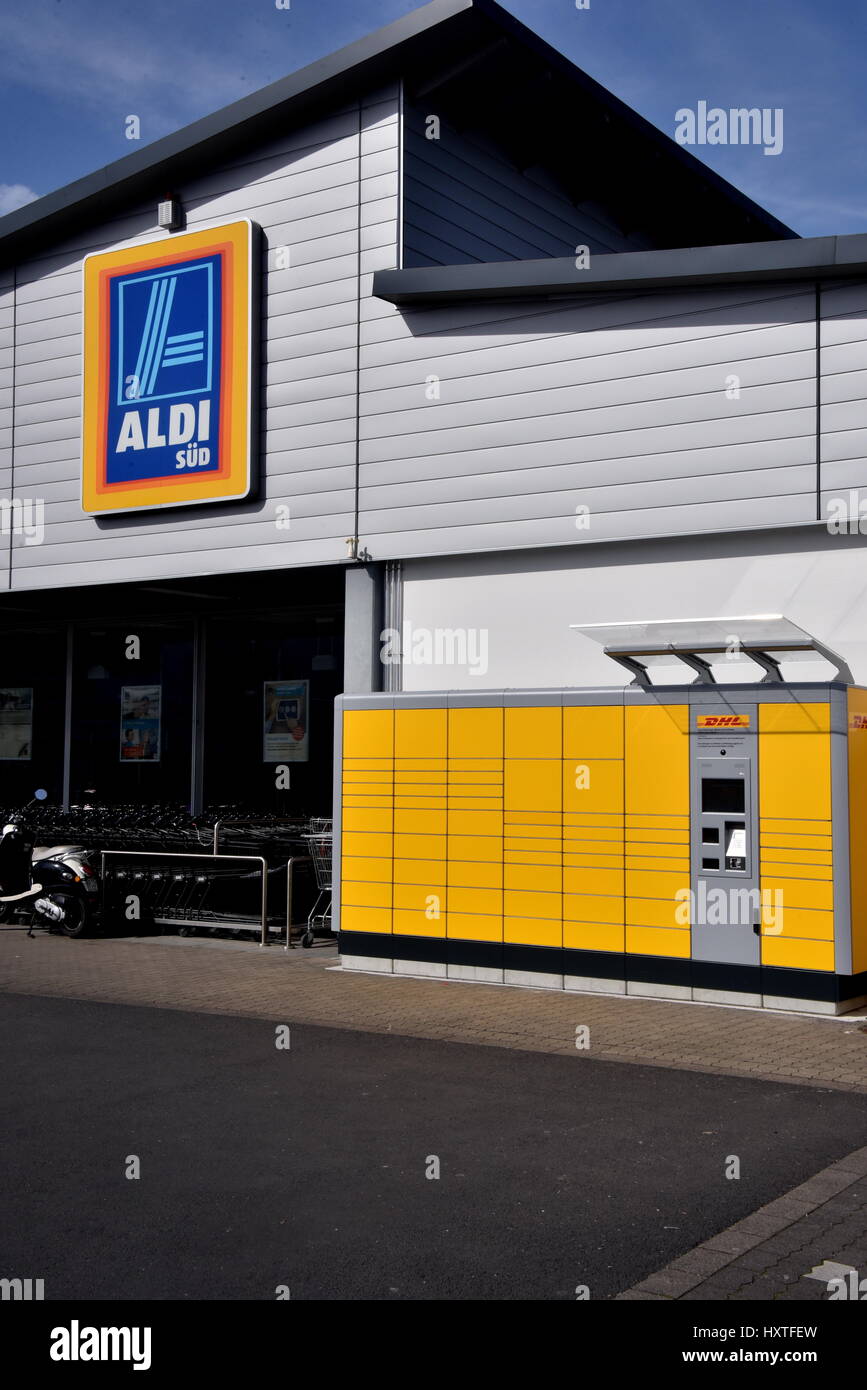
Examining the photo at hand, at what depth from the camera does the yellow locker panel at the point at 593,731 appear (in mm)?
11125

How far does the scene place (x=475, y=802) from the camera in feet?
38.9

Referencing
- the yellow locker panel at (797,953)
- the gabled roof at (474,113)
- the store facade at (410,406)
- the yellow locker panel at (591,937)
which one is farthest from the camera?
the gabled roof at (474,113)

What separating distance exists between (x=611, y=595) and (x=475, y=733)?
239 cm

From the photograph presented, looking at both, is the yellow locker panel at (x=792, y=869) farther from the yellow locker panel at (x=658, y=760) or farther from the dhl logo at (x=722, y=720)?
the dhl logo at (x=722, y=720)

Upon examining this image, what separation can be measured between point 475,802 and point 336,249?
282 inches

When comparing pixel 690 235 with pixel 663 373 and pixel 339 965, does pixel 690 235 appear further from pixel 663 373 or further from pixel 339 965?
pixel 339 965

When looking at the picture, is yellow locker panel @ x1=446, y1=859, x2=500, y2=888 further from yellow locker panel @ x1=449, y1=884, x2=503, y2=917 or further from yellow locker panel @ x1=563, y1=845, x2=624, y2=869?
yellow locker panel @ x1=563, y1=845, x2=624, y2=869

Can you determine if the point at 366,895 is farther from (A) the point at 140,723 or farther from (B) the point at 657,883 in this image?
(A) the point at 140,723

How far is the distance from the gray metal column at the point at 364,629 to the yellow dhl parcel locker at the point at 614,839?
→ 223 cm

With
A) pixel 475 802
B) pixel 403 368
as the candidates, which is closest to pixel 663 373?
pixel 403 368

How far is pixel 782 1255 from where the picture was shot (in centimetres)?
499

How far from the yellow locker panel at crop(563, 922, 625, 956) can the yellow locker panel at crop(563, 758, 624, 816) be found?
91cm

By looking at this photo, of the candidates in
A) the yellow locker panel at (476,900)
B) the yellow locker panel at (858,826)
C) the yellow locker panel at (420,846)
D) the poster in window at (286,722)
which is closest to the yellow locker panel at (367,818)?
the yellow locker panel at (420,846)

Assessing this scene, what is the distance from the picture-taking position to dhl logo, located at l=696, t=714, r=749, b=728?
34.6 ft
